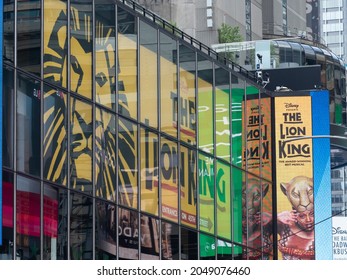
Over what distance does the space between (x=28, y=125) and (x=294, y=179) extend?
93.1 feet

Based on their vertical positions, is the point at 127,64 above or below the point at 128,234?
above

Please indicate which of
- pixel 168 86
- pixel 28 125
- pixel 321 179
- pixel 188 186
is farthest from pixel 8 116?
pixel 321 179

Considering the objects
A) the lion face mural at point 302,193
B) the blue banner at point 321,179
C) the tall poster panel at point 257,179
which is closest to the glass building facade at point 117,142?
the tall poster panel at point 257,179

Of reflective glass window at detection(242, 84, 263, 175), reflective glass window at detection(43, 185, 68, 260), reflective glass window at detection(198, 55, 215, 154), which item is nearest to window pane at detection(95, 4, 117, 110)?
reflective glass window at detection(43, 185, 68, 260)

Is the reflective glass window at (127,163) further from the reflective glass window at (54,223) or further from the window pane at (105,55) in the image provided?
the reflective glass window at (54,223)

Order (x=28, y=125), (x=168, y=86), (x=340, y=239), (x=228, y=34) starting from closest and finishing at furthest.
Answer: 1. (x=28, y=125)
2. (x=168, y=86)
3. (x=340, y=239)
4. (x=228, y=34)

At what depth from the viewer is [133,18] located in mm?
37844

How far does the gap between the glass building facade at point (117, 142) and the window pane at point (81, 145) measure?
0.04 metres

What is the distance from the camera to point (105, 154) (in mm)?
35000

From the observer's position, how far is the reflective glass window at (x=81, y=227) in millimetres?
32406

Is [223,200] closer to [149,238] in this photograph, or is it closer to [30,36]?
[149,238]
